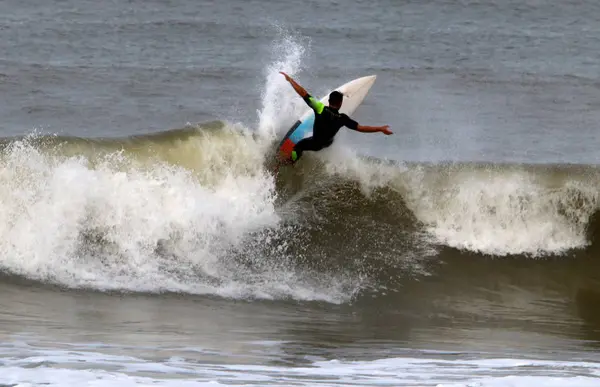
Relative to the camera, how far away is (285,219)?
13008 mm

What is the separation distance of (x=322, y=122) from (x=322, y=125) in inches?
2.5

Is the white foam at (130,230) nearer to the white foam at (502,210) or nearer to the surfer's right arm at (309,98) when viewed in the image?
the surfer's right arm at (309,98)

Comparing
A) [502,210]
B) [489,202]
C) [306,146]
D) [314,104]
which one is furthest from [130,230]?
[502,210]

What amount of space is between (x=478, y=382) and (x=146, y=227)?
5.25m

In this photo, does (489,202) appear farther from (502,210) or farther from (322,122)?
(322,122)

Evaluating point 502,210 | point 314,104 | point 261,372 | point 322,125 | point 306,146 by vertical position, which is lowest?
point 502,210

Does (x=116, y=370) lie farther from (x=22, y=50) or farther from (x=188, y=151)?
(x=22, y=50)

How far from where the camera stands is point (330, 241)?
12945mm

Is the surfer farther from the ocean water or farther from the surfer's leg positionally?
the ocean water

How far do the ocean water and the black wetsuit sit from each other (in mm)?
578

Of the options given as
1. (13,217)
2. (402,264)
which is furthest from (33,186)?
(402,264)

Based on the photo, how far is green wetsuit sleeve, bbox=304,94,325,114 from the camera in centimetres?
1275

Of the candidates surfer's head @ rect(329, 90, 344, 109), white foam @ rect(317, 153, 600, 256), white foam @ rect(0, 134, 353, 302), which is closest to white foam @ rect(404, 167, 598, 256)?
white foam @ rect(317, 153, 600, 256)

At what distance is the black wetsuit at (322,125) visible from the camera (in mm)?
12812
